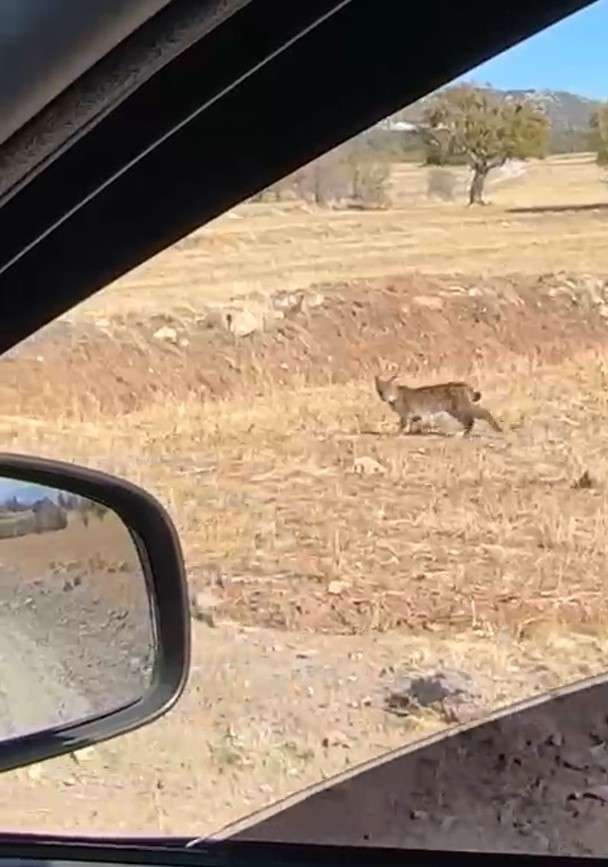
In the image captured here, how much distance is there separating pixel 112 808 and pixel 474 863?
62 cm

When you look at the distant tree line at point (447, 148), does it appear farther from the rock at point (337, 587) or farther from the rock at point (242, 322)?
the rock at point (337, 587)

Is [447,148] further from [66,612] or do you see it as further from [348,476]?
[348,476]

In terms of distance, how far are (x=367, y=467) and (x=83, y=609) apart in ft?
2.96

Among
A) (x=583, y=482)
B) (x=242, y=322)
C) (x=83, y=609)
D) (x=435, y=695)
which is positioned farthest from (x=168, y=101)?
(x=583, y=482)

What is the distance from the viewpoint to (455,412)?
1.98 m

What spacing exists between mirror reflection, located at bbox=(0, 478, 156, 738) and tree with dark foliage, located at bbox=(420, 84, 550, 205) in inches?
17.8

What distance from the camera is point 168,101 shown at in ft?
2.44

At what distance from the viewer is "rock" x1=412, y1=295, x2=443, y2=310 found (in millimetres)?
1901

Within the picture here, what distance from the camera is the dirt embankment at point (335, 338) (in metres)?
1.85

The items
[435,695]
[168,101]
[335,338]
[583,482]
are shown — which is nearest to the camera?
[168,101]

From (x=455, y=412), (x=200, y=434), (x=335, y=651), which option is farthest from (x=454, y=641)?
(x=200, y=434)

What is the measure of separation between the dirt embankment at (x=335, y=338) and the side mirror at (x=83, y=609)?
2.24 feet

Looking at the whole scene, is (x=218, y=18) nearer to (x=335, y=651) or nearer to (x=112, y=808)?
(x=112, y=808)

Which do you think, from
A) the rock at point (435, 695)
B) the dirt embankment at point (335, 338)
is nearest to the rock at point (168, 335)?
the dirt embankment at point (335, 338)
